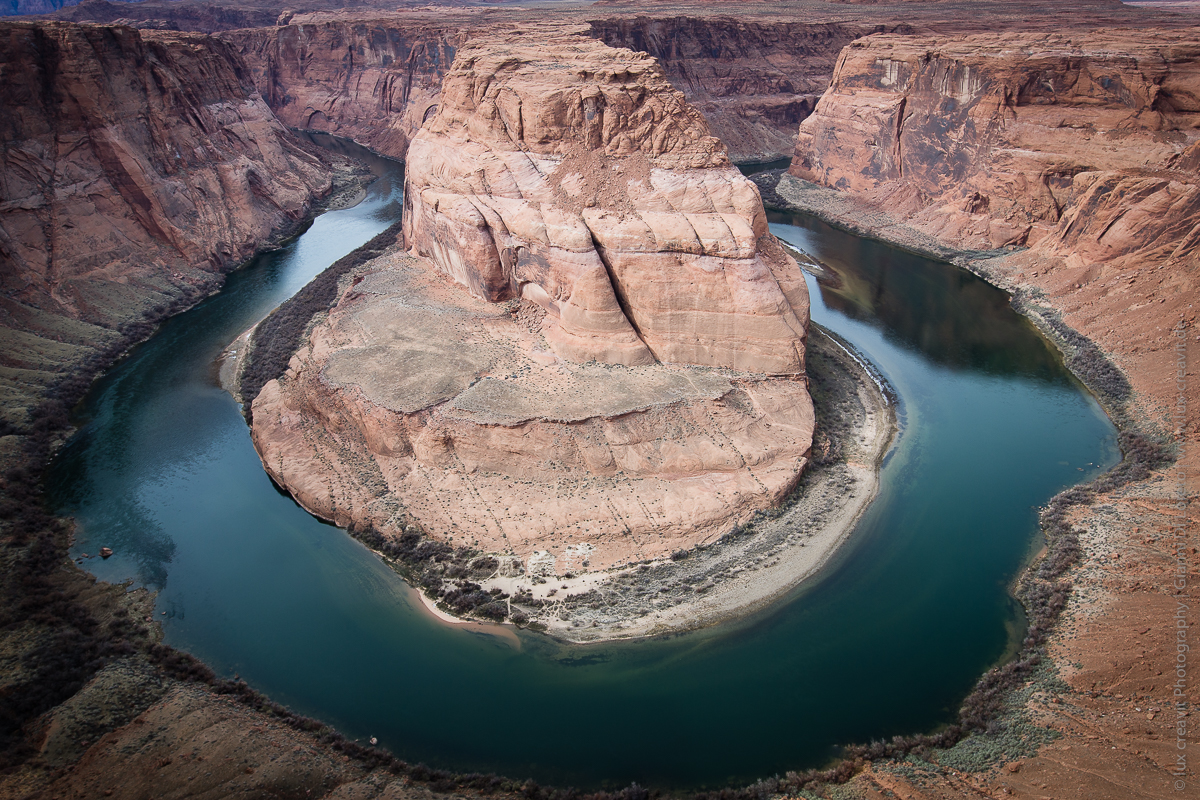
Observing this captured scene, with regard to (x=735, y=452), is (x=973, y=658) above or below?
below

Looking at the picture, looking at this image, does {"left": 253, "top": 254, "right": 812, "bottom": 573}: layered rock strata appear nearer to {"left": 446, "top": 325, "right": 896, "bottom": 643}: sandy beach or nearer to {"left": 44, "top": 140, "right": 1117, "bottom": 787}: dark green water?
{"left": 446, "top": 325, "right": 896, "bottom": 643}: sandy beach

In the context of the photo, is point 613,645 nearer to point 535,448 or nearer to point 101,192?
point 535,448

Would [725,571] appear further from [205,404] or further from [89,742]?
[205,404]

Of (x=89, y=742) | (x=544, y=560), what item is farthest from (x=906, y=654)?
(x=89, y=742)

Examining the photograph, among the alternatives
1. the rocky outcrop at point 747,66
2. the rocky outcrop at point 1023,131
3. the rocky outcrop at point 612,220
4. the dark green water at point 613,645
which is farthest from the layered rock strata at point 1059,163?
the rocky outcrop at point 612,220

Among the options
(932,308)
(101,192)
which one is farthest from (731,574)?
(101,192)

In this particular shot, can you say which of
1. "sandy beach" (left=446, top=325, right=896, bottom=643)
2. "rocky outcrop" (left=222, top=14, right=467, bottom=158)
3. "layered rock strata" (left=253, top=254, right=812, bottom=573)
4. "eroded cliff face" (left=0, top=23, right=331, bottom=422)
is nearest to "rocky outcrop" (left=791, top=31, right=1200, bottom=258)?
"sandy beach" (left=446, top=325, right=896, bottom=643)
